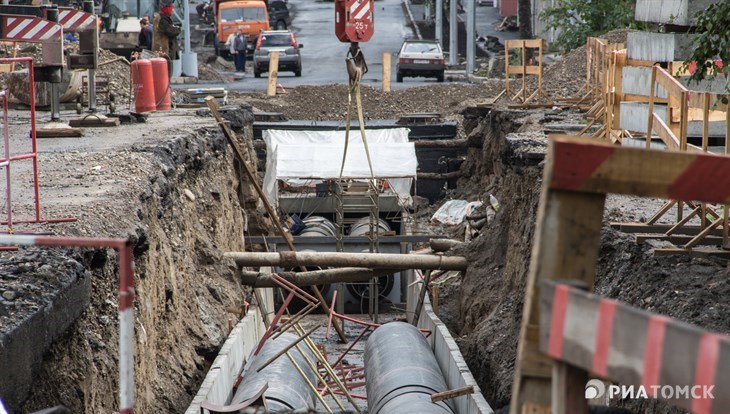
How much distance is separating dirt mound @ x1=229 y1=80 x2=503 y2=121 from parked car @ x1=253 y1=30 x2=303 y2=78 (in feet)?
21.9

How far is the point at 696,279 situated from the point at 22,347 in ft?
18.1

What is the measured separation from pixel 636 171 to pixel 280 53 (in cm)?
4297

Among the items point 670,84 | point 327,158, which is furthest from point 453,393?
point 327,158

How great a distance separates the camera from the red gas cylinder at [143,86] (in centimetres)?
2197

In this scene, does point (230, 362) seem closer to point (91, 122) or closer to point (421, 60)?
point (91, 122)

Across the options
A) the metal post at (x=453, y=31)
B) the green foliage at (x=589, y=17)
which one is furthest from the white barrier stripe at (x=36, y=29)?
the metal post at (x=453, y=31)

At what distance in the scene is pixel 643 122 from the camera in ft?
43.1

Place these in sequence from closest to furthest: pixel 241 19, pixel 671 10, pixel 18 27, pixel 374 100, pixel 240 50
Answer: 1. pixel 671 10
2. pixel 18 27
3. pixel 374 100
4. pixel 240 50
5. pixel 241 19

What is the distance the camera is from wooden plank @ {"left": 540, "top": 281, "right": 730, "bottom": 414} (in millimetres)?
2754

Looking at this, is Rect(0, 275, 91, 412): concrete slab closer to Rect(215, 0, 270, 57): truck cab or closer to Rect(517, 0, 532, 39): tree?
Rect(517, 0, 532, 39): tree

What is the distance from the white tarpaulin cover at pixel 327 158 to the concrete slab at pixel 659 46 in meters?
10.9

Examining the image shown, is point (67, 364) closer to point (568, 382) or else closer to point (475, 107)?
point (568, 382)

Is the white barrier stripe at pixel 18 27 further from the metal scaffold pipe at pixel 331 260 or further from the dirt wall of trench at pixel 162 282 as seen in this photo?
the metal scaffold pipe at pixel 331 260

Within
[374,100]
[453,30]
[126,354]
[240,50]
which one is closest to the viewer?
[126,354]
